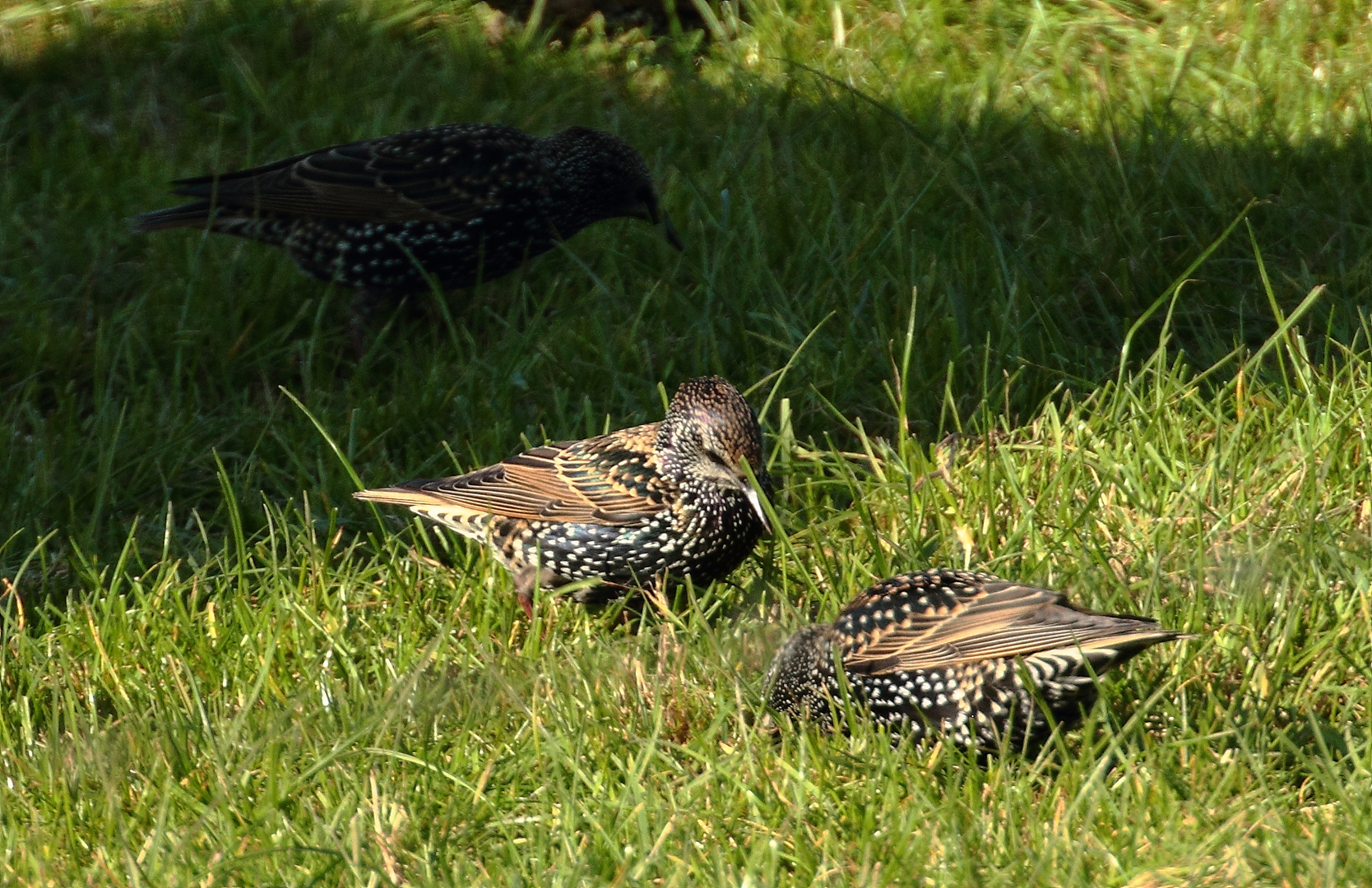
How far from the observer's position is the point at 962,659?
3521mm

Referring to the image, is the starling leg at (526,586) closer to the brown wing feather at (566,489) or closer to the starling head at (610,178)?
the brown wing feather at (566,489)

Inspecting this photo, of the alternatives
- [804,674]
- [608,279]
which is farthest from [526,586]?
[608,279]

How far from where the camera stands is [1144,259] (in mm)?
5727

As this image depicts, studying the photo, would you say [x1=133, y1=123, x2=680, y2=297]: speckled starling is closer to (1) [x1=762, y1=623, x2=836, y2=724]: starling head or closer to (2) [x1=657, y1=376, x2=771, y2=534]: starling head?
(2) [x1=657, y1=376, x2=771, y2=534]: starling head

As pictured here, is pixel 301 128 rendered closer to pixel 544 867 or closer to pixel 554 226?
pixel 554 226

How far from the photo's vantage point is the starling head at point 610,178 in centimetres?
616

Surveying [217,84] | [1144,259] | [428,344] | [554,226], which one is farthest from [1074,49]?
[217,84]

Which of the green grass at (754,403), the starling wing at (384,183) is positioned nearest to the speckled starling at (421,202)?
the starling wing at (384,183)

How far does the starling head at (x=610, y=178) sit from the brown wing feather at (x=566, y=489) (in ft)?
5.74

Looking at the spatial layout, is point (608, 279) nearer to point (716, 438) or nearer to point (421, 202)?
point (421, 202)

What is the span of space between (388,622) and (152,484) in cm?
125

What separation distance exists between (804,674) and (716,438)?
A: 0.78m

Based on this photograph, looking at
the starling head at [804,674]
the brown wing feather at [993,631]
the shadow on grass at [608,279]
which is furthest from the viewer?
the shadow on grass at [608,279]

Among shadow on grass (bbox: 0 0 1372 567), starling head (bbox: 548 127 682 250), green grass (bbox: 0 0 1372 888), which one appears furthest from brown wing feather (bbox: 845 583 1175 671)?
starling head (bbox: 548 127 682 250)
